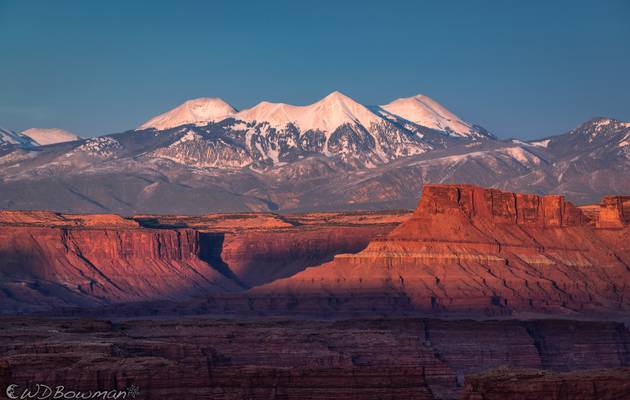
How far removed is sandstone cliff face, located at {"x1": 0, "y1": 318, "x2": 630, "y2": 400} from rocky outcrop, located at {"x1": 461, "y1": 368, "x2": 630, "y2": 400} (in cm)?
492

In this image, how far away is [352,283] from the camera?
19950cm

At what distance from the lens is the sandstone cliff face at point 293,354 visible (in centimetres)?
9869

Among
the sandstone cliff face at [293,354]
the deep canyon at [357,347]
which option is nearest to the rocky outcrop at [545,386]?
the deep canyon at [357,347]

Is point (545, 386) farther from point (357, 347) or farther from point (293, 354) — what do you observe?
point (357, 347)

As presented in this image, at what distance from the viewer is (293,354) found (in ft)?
415

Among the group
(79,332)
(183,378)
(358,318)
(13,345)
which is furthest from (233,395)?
(358,318)

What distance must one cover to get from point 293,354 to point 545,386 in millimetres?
54877

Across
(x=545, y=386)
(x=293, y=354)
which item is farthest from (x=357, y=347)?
(x=545, y=386)

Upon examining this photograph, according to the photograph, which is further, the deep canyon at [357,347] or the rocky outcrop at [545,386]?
the deep canyon at [357,347]

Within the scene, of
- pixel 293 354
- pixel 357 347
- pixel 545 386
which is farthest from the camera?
pixel 357 347

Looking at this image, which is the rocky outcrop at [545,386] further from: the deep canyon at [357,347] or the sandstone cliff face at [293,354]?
the sandstone cliff face at [293,354]

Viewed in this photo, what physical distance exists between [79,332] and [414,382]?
46026 millimetres

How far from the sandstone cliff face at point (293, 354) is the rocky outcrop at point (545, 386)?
16.1ft

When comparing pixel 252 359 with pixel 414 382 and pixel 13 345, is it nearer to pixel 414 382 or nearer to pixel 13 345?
pixel 13 345
